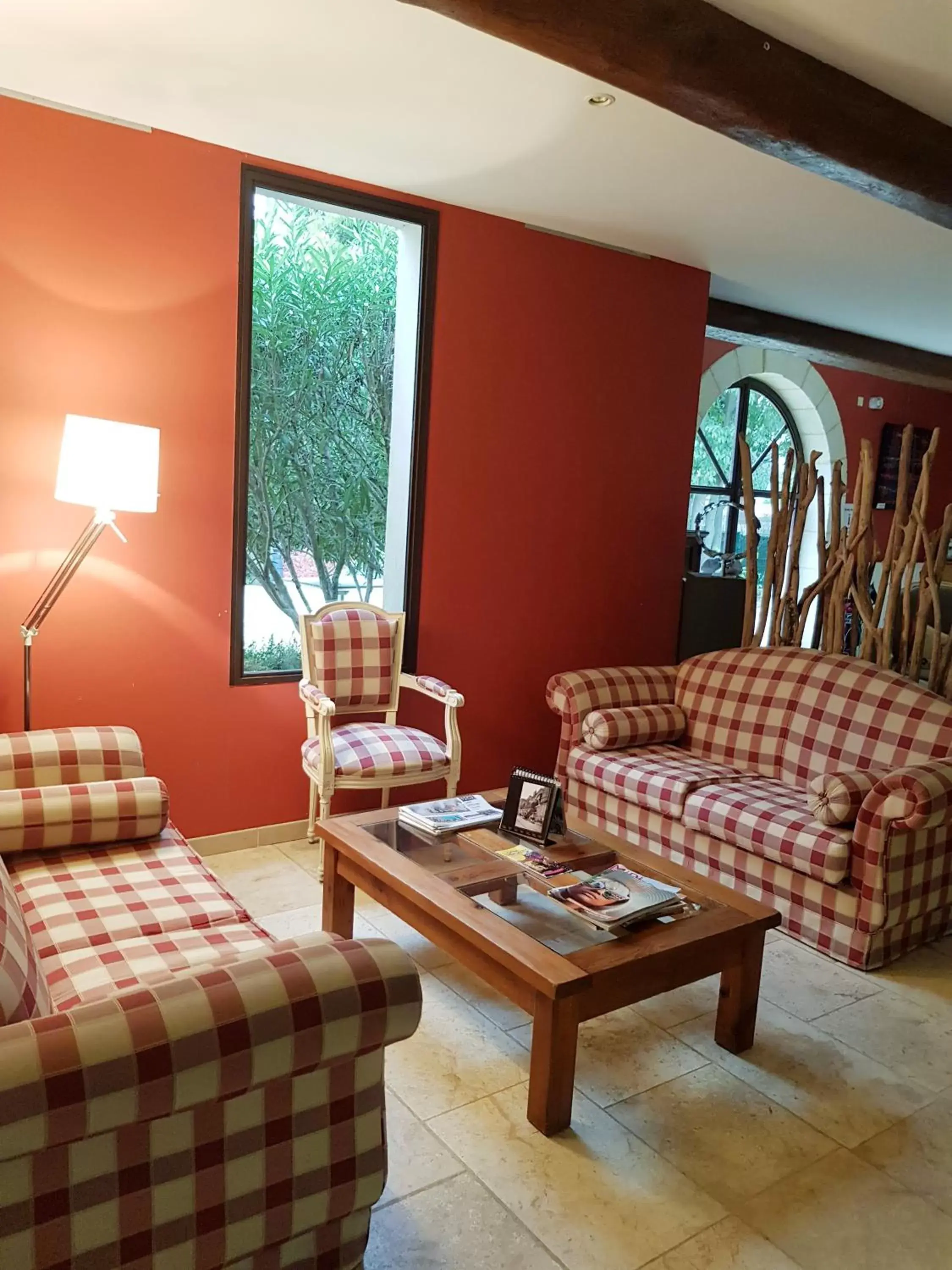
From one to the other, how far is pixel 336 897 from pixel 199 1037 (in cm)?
153

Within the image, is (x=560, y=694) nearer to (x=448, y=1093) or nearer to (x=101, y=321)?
(x=448, y=1093)

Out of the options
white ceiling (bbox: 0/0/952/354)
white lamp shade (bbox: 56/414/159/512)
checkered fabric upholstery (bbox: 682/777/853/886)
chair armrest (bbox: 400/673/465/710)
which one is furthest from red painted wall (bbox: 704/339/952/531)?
white lamp shade (bbox: 56/414/159/512)

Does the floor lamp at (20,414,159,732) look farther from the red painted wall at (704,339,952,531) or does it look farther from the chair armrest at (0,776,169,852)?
the red painted wall at (704,339,952,531)

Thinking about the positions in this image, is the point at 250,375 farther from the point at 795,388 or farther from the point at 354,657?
the point at 795,388

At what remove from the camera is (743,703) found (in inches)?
156

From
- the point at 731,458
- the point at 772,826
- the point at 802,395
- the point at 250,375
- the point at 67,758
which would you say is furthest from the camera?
the point at 802,395

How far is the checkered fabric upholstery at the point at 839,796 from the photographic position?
300 cm

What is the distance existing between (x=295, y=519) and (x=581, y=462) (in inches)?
61.8

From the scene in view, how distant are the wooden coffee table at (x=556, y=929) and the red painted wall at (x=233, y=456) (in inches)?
40.7

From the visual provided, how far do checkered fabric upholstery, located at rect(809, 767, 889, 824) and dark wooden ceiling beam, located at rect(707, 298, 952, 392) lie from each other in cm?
292

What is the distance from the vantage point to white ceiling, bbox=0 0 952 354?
2.45 m

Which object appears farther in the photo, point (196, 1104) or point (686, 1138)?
point (686, 1138)

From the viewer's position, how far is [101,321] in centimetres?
324

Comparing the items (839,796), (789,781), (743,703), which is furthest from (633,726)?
(839,796)
